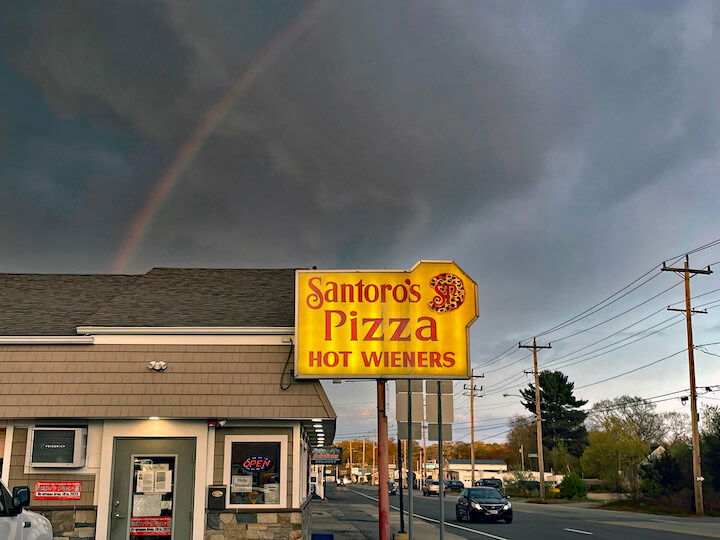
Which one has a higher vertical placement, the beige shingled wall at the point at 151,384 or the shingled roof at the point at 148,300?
the shingled roof at the point at 148,300

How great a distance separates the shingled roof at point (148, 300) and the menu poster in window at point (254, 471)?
2787mm

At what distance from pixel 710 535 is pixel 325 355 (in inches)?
677

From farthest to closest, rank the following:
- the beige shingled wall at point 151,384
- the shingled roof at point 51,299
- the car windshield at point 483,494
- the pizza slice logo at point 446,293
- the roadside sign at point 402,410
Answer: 1. the car windshield at point 483,494
2. the roadside sign at point 402,410
3. the shingled roof at point 51,299
4. the pizza slice logo at point 446,293
5. the beige shingled wall at point 151,384

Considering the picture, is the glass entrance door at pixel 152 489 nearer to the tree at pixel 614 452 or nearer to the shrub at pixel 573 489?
the shrub at pixel 573 489

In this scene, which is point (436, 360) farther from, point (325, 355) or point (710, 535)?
point (710, 535)

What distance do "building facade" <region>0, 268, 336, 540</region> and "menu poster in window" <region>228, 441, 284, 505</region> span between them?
2cm

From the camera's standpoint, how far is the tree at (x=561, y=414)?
10200cm

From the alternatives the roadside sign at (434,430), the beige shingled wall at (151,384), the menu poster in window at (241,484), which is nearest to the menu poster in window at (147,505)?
the menu poster in window at (241,484)

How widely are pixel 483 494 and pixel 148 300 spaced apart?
69.5ft

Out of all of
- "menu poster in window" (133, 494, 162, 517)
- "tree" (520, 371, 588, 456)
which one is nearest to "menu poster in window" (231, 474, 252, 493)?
"menu poster in window" (133, 494, 162, 517)

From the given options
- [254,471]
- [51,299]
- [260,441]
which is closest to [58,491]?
[254,471]

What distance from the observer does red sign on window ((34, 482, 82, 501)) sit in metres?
14.6

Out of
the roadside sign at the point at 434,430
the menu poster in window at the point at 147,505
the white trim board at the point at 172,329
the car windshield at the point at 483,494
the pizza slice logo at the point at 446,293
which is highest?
the pizza slice logo at the point at 446,293

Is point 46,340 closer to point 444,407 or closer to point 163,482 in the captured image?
point 163,482
